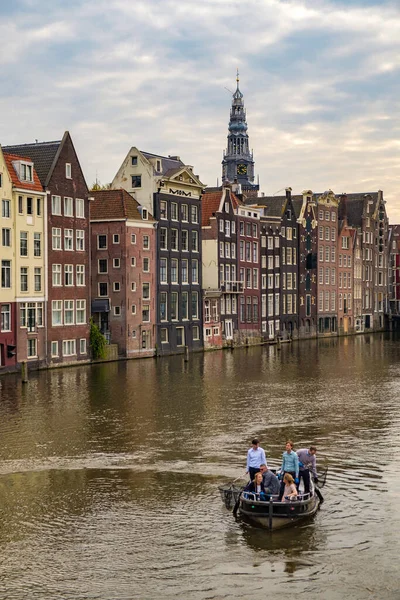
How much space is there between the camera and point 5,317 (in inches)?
3209

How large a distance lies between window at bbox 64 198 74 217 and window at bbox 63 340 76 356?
12111 mm

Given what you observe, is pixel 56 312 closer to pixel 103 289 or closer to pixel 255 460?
pixel 103 289

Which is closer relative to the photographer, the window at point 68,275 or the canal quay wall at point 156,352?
the canal quay wall at point 156,352

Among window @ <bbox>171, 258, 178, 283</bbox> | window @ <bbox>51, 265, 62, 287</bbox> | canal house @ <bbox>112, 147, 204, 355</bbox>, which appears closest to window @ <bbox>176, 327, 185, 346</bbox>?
canal house @ <bbox>112, 147, 204, 355</bbox>

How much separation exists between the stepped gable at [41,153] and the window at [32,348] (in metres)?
14.3

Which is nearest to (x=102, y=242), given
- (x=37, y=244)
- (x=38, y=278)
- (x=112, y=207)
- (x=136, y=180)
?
(x=112, y=207)

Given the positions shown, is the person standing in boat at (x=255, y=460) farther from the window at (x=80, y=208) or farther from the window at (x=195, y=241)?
the window at (x=195, y=241)

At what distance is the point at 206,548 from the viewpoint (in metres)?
31.6

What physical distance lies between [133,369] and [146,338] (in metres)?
14.9

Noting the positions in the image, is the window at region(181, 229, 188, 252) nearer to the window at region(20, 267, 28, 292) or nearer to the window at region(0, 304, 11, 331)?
the window at region(20, 267, 28, 292)

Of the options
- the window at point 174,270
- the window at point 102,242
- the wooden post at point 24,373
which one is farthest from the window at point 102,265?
the wooden post at point 24,373

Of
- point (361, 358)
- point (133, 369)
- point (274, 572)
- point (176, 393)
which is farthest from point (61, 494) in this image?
point (361, 358)

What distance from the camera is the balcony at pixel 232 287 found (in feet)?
401

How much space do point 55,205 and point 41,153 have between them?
5.49 meters
